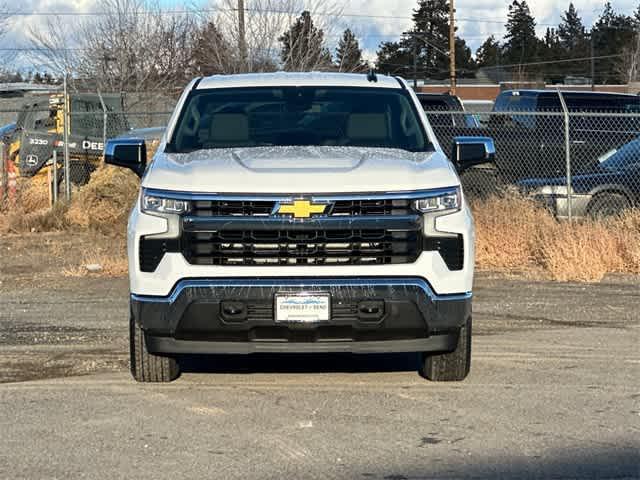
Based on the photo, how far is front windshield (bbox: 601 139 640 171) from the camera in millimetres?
15914

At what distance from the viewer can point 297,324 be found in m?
6.59

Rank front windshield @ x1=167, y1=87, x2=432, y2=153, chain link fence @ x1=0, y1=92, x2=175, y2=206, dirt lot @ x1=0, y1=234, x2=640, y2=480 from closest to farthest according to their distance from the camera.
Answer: dirt lot @ x1=0, y1=234, x2=640, y2=480 → front windshield @ x1=167, y1=87, x2=432, y2=153 → chain link fence @ x1=0, y1=92, x2=175, y2=206

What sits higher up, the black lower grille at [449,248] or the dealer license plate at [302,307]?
the black lower grille at [449,248]

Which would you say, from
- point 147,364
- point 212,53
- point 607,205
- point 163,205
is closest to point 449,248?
point 163,205

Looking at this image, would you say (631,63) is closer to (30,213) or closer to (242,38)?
(242,38)

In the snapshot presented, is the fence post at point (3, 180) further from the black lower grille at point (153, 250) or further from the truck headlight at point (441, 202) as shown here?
the truck headlight at point (441, 202)

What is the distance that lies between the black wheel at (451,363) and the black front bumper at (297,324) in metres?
0.47

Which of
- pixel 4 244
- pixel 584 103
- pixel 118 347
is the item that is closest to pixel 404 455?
pixel 118 347

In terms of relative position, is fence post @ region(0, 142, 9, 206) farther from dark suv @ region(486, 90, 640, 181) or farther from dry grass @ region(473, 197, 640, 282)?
dry grass @ region(473, 197, 640, 282)

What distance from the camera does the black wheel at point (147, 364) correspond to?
7254 millimetres

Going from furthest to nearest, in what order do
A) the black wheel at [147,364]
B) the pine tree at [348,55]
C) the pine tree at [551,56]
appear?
the pine tree at [551,56] → the pine tree at [348,55] → the black wheel at [147,364]

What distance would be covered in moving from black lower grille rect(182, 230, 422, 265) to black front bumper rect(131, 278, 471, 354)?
118mm

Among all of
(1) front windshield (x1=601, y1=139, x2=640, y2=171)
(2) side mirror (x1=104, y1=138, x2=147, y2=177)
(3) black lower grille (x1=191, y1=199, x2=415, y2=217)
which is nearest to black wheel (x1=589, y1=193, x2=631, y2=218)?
(1) front windshield (x1=601, y1=139, x2=640, y2=171)

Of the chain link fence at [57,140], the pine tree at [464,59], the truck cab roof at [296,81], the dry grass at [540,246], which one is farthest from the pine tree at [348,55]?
the pine tree at [464,59]
